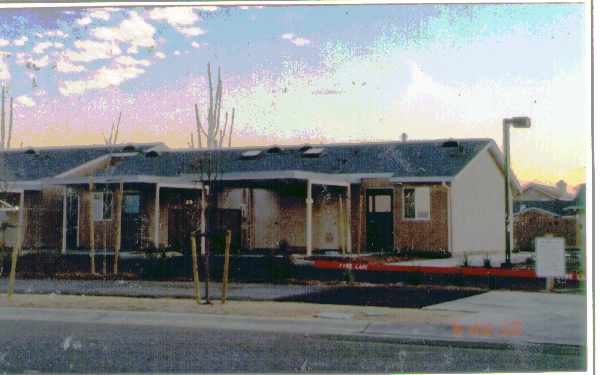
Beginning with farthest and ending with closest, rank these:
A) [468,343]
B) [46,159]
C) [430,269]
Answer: [46,159] → [430,269] → [468,343]

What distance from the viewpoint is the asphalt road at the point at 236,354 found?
9.70 meters

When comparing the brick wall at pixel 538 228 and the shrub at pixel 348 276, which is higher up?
the brick wall at pixel 538 228

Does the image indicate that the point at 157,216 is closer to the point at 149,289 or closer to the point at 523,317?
the point at 149,289

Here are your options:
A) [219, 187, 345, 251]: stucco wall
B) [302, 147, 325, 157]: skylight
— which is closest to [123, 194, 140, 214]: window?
[219, 187, 345, 251]: stucco wall

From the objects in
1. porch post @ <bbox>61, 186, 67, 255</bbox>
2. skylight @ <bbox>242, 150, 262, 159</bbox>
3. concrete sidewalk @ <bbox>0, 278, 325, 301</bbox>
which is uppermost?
skylight @ <bbox>242, 150, 262, 159</bbox>

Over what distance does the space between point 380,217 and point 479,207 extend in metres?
3.98

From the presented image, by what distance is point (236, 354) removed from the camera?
10.2 metres

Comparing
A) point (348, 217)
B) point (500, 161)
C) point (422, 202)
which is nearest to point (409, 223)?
point (422, 202)

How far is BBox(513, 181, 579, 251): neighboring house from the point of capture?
1280 cm

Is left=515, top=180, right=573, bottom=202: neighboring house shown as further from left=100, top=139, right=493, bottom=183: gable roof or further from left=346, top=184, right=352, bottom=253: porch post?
left=346, top=184, right=352, bottom=253: porch post

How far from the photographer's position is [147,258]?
1877 centimetres

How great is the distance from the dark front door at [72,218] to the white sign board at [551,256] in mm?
12817

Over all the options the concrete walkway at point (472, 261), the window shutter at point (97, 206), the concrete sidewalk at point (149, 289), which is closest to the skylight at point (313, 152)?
the concrete walkway at point (472, 261)

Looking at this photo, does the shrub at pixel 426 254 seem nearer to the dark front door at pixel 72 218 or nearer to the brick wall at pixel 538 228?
the brick wall at pixel 538 228
